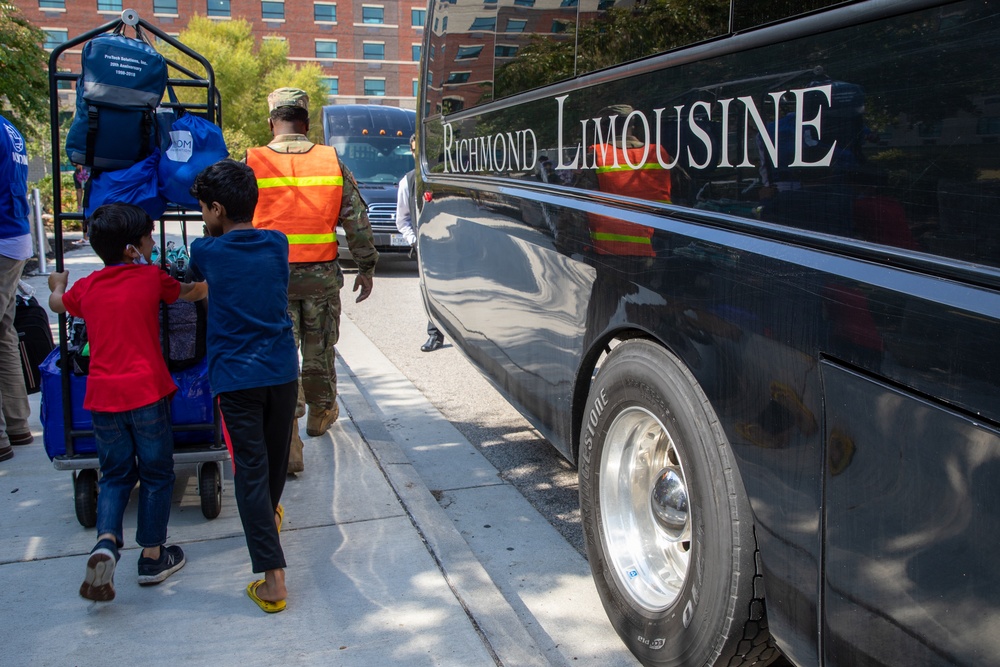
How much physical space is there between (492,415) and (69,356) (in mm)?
3093

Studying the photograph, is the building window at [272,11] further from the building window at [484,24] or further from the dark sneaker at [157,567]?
the dark sneaker at [157,567]

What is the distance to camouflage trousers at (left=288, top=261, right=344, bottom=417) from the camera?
4762 mm

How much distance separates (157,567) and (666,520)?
1.96m

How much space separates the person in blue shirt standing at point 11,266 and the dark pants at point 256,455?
2253 mm

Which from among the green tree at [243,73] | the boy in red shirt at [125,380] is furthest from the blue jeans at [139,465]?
the green tree at [243,73]

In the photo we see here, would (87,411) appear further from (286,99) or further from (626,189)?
(626,189)

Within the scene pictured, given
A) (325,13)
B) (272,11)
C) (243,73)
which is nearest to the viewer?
(243,73)

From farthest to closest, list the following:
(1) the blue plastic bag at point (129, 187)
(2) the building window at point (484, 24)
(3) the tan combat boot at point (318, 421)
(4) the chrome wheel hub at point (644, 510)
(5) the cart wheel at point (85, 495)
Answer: (3) the tan combat boot at point (318, 421) < (2) the building window at point (484, 24) < (5) the cart wheel at point (85, 495) < (1) the blue plastic bag at point (129, 187) < (4) the chrome wheel hub at point (644, 510)

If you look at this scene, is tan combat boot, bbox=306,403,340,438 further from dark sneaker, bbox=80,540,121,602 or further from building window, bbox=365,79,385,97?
building window, bbox=365,79,385,97

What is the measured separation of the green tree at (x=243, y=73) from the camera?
48875mm

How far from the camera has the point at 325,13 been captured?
239 feet

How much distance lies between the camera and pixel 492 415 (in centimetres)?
625

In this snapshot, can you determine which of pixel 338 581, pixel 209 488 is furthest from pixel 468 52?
pixel 338 581

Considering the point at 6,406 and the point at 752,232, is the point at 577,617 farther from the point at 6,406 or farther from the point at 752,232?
the point at 6,406
